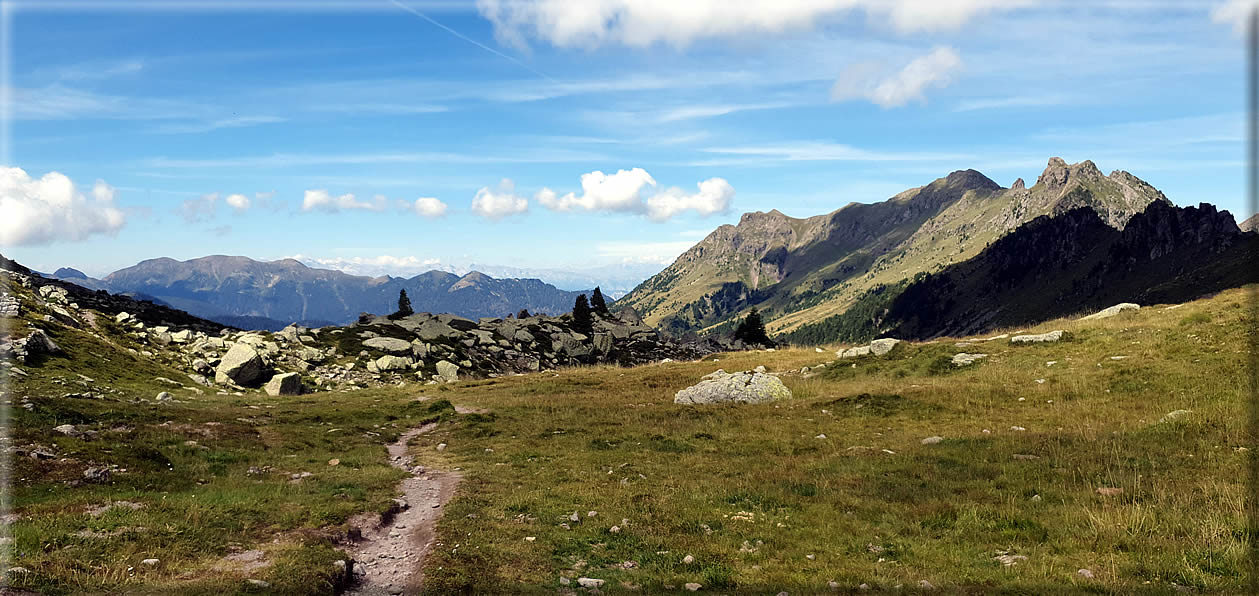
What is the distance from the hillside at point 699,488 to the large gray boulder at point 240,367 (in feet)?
49.0

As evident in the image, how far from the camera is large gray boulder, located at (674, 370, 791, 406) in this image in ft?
119

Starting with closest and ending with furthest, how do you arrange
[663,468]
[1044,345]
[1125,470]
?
[1125,470]
[663,468]
[1044,345]

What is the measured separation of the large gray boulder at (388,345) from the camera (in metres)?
72.0

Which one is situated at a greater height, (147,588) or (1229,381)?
(1229,381)

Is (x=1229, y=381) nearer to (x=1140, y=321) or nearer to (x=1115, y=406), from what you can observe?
(x=1115, y=406)

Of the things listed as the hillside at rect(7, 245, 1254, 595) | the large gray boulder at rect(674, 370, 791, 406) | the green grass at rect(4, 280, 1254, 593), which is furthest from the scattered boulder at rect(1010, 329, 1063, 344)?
the large gray boulder at rect(674, 370, 791, 406)

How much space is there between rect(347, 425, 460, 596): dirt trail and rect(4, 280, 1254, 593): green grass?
621mm

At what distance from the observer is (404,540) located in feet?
49.7

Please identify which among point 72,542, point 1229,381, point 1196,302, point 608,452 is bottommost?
point 608,452

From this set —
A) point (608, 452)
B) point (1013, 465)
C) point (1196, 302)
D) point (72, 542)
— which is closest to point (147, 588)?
point (72, 542)

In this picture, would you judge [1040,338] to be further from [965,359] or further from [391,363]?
[391,363]

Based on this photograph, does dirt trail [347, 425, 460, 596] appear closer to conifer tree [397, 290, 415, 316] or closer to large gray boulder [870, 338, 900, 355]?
large gray boulder [870, 338, 900, 355]

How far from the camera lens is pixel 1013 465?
699 inches

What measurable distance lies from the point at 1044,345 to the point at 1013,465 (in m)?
23.8
